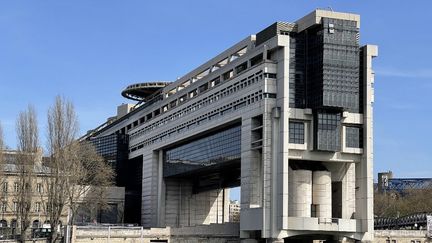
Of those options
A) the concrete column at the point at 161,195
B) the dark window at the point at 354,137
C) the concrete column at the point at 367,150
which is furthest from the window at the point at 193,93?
the concrete column at the point at 367,150

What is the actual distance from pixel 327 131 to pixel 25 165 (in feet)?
132

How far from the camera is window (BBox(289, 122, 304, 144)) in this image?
8125 cm

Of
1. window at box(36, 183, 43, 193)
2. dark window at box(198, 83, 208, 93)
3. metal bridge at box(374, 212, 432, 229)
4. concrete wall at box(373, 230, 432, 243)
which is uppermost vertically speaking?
dark window at box(198, 83, 208, 93)

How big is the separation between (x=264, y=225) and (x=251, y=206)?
5239 millimetres

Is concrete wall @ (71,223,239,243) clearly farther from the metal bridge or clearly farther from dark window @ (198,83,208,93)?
the metal bridge

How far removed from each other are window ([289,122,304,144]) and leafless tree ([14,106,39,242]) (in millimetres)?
35668

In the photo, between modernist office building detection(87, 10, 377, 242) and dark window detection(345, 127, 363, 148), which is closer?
modernist office building detection(87, 10, 377, 242)

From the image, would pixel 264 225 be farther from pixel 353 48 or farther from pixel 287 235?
pixel 353 48

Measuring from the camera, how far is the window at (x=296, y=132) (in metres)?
81.2

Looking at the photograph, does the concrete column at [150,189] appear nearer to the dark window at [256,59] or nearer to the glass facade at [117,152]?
the glass facade at [117,152]

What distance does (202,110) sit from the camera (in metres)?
100

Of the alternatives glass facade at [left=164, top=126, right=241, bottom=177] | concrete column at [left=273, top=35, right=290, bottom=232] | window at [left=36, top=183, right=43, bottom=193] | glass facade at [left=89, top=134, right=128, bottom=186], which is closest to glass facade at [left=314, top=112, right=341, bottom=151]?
concrete column at [left=273, top=35, right=290, bottom=232]

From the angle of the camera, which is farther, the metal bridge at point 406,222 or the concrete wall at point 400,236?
the metal bridge at point 406,222

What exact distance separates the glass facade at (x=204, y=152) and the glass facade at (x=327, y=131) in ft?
41.9
